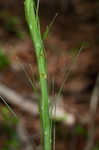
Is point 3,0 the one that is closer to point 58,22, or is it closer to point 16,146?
point 58,22

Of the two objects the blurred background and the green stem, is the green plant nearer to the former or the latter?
the blurred background

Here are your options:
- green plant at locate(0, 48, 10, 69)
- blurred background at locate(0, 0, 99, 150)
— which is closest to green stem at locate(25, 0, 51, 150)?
blurred background at locate(0, 0, 99, 150)

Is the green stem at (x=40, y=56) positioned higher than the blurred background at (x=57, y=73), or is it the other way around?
the blurred background at (x=57, y=73)

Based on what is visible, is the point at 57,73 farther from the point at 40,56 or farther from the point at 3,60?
the point at 40,56

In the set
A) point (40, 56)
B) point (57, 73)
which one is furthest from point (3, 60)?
point (40, 56)

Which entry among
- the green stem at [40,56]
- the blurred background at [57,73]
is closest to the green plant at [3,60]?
the blurred background at [57,73]

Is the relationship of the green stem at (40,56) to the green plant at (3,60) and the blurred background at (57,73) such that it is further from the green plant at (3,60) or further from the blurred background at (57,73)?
the green plant at (3,60)

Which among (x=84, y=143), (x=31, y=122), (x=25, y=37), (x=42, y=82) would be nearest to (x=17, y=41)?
(x=25, y=37)

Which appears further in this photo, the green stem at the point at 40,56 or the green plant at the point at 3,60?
the green plant at the point at 3,60

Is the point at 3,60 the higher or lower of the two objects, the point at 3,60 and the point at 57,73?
the higher
